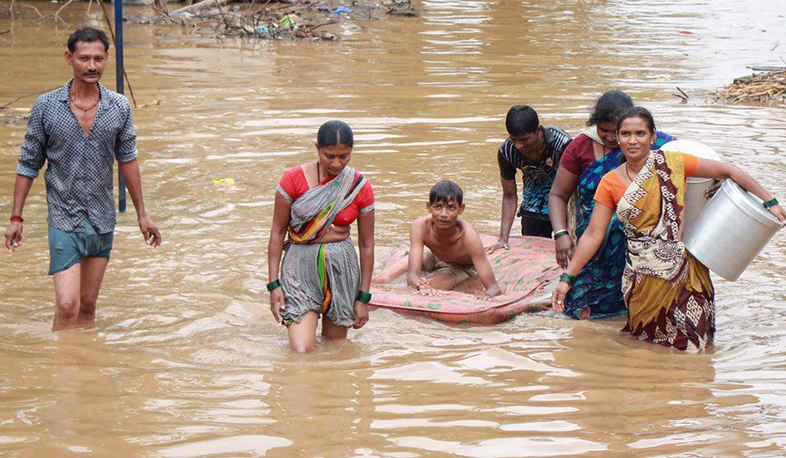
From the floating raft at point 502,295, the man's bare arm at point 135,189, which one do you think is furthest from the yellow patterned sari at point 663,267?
the man's bare arm at point 135,189

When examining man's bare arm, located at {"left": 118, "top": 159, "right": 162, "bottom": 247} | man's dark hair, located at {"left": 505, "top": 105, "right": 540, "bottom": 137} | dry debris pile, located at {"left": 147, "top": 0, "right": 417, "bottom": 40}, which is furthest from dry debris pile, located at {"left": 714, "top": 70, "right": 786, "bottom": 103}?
man's bare arm, located at {"left": 118, "top": 159, "right": 162, "bottom": 247}

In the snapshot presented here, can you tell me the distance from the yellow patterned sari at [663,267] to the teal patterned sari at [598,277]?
559 mm

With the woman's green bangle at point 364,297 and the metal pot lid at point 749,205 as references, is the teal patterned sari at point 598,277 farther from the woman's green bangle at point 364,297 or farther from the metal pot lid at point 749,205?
the woman's green bangle at point 364,297

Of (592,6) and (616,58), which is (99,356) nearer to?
(616,58)

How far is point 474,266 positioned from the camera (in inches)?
264

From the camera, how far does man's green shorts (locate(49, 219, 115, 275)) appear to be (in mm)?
5223

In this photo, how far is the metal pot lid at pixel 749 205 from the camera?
5.01 meters

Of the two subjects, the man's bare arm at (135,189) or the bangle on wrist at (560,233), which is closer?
the man's bare arm at (135,189)

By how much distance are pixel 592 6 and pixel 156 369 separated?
20165 mm

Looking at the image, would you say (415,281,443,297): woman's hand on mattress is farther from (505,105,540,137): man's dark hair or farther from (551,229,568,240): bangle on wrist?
(505,105,540,137): man's dark hair

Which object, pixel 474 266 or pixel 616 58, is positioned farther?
pixel 616 58

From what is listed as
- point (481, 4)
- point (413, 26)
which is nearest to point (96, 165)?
point (413, 26)

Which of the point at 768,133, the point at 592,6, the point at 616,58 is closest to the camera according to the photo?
the point at 768,133

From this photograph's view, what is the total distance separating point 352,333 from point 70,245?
5.21ft
